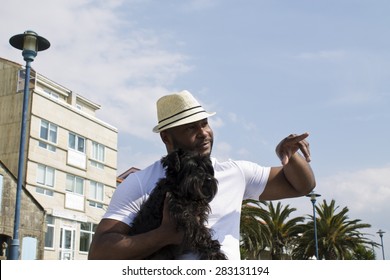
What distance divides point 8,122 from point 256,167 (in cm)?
3664

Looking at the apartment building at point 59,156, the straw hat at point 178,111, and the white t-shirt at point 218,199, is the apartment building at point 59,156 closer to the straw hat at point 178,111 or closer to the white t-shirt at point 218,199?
the straw hat at point 178,111

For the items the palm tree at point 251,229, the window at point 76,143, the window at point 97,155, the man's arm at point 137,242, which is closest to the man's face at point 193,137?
the man's arm at point 137,242

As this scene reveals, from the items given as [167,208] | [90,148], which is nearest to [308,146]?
→ [167,208]

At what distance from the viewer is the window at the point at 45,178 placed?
120 feet

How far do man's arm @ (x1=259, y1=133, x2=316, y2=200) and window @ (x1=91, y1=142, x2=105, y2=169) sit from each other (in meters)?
39.7

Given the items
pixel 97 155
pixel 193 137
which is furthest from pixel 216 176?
pixel 97 155

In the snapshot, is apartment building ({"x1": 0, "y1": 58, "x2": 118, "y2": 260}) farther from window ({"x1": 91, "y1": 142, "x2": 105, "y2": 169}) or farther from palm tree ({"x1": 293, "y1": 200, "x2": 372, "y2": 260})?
palm tree ({"x1": 293, "y1": 200, "x2": 372, "y2": 260})

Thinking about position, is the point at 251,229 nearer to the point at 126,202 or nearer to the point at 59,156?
the point at 59,156

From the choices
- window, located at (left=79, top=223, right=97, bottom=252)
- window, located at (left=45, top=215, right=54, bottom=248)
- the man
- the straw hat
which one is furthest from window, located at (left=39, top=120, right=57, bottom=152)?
the man

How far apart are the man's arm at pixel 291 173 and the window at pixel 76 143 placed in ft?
125

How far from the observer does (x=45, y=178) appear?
37094 millimetres
